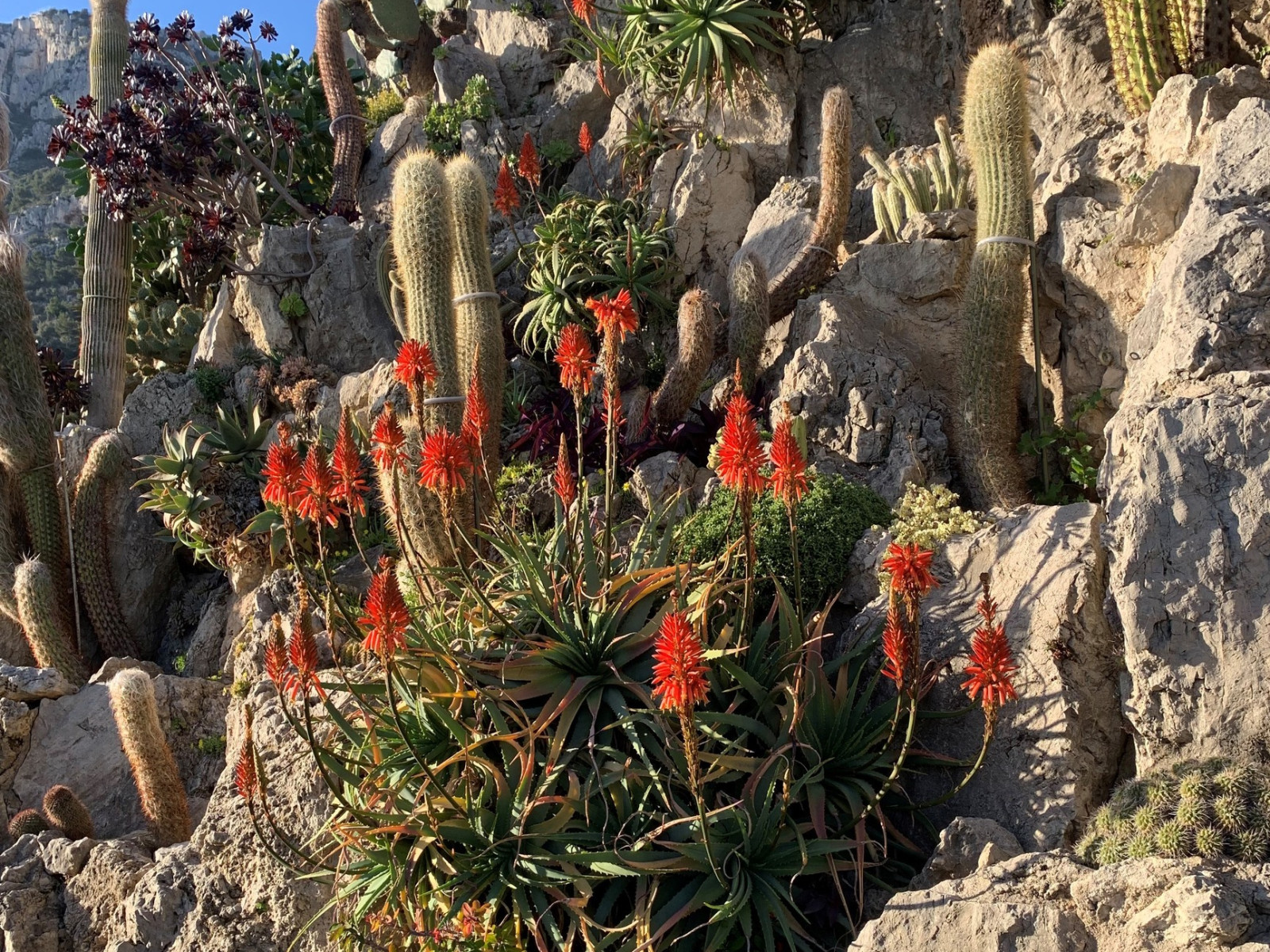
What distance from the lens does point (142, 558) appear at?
9844mm

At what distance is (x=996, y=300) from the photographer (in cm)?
711

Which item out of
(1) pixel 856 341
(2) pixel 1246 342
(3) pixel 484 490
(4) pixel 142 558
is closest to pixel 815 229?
(1) pixel 856 341

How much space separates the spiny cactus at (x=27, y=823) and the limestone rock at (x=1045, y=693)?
5.65 m

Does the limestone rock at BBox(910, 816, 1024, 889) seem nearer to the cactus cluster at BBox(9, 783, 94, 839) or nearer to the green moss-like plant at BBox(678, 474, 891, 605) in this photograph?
the green moss-like plant at BBox(678, 474, 891, 605)

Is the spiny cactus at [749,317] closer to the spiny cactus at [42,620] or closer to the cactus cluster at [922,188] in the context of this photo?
the cactus cluster at [922,188]

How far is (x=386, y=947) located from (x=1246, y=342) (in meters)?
4.66

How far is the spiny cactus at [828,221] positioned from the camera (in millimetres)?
8539

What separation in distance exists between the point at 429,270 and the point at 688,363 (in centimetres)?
189

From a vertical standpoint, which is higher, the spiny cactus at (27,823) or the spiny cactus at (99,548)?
the spiny cactus at (99,548)

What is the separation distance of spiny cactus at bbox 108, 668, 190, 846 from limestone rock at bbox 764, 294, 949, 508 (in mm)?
4434

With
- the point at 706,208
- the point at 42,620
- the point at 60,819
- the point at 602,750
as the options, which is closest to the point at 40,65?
the point at 42,620

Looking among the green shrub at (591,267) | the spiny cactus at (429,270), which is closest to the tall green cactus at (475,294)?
the spiny cactus at (429,270)

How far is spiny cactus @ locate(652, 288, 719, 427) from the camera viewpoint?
25.9 feet

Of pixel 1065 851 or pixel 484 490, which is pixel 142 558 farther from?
pixel 1065 851
